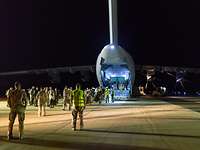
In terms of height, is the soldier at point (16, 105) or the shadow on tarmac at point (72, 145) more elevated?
the soldier at point (16, 105)

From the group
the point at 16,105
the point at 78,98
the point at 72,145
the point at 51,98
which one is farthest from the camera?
the point at 51,98

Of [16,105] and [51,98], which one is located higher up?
[51,98]

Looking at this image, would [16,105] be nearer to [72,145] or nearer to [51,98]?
[72,145]

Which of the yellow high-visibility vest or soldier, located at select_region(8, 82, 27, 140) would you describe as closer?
soldier, located at select_region(8, 82, 27, 140)

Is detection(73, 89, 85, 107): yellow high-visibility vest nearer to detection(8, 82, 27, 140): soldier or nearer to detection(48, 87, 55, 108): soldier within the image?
detection(8, 82, 27, 140): soldier

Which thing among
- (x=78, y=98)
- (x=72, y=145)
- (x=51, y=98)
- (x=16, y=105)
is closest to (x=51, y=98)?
(x=51, y=98)

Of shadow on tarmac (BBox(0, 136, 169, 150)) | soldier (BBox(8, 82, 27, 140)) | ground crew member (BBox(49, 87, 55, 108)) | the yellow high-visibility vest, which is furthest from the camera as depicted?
ground crew member (BBox(49, 87, 55, 108))

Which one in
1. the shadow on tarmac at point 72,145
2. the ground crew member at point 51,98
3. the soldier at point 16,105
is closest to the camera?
the shadow on tarmac at point 72,145

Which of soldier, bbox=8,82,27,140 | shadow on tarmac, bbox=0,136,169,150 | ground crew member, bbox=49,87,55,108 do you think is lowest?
shadow on tarmac, bbox=0,136,169,150

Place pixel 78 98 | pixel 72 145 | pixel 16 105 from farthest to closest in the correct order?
pixel 78 98 → pixel 16 105 → pixel 72 145

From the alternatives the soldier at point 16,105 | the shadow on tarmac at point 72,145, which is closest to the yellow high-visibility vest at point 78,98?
the soldier at point 16,105

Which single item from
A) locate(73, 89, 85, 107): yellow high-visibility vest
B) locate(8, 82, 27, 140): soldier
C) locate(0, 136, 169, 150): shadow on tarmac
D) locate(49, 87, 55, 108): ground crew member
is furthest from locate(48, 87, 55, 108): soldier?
locate(0, 136, 169, 150): shadow on tarmac

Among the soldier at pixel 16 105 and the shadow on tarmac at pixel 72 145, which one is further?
the soldier at pixel 16 105

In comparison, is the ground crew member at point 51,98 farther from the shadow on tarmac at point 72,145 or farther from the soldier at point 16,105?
the shadow on tarmac at point 72,145
